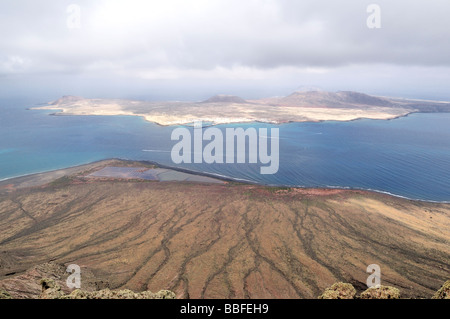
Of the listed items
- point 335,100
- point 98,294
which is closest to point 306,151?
point 98,294

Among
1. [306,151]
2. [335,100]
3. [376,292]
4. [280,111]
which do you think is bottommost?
[376,292]

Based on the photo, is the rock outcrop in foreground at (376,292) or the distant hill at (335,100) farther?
the distant hill at (335,100)


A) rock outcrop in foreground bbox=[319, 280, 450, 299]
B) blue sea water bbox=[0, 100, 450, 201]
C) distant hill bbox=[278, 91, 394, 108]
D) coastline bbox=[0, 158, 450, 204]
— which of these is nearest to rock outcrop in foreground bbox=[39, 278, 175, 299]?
rock outcrop in foreground bbox=[319, 280, 450, 299]

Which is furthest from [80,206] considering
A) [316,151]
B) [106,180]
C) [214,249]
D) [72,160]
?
[316,151]

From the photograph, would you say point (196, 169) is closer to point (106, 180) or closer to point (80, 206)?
point (106, 180)

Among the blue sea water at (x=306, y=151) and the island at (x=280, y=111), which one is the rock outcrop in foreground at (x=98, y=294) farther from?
the island at (x=280, y=111)

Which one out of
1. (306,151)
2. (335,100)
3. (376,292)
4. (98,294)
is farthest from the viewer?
(335,100)

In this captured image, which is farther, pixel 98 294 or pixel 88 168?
pixel 88 168

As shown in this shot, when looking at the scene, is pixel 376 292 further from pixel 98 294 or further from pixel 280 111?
pixel 280 111

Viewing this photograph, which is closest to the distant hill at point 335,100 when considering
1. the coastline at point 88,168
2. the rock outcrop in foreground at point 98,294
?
the coastline at point 88,168
